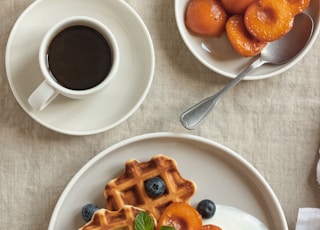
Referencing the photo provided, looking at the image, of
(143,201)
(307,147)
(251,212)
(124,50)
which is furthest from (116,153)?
(307,147)

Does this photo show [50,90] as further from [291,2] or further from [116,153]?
[291,2]

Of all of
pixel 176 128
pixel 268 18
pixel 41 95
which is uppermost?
pixel 268 18

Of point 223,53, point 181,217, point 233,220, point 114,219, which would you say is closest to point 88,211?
point 114,219

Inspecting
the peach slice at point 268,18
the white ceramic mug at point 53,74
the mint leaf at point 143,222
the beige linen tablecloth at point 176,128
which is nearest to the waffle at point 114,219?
the mint leaf at point 143,222

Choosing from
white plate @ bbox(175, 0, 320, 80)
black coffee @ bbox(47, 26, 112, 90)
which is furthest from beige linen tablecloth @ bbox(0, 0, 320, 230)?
black coffee @ bbox(47, 26, 112, 90)

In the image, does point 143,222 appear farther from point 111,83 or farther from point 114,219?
point 111,83

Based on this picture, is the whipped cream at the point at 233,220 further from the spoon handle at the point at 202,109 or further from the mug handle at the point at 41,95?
the mug handle at the point at 41,95
